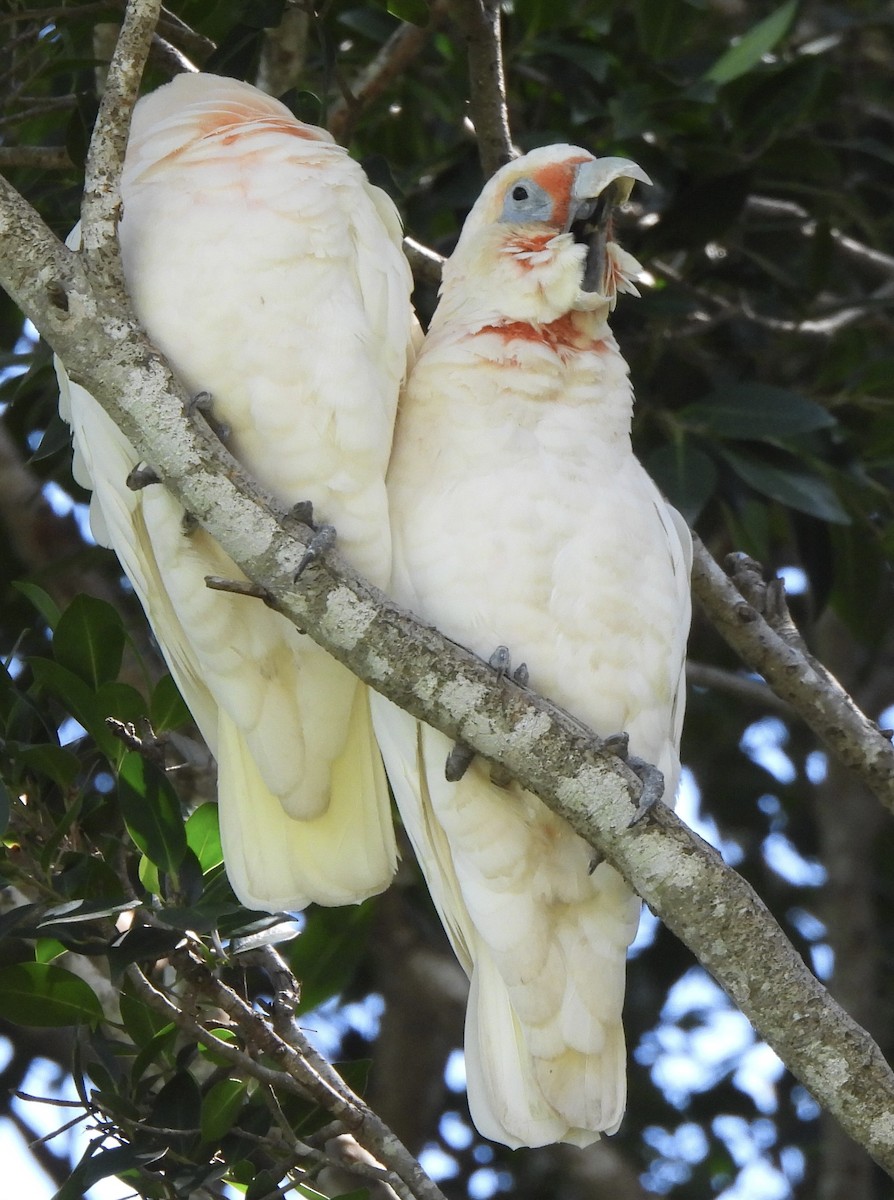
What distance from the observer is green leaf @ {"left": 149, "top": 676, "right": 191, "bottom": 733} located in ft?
9.30

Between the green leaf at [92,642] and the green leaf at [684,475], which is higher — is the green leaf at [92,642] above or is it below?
above

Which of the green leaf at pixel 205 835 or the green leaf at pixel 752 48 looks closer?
the green leaf at pixel 205 835

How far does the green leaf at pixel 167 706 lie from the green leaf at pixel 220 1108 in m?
0.71

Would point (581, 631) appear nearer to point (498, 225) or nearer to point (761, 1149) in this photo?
point (498, 225)

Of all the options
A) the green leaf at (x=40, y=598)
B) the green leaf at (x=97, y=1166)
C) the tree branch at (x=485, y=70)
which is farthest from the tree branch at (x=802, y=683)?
Answer: the green leaf at (x=97, y=1166)

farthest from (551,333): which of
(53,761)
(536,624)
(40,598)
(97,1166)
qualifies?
(97,1166)

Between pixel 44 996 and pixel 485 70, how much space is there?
2109 millimetres

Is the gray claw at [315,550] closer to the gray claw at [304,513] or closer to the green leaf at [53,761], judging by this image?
the gray claw at [304,513]

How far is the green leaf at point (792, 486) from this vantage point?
11.0 ft

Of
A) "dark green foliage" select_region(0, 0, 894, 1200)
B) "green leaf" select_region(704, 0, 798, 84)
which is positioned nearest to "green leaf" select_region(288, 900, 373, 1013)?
"dark green foliage" select_region(0, 0, 894, 1200)

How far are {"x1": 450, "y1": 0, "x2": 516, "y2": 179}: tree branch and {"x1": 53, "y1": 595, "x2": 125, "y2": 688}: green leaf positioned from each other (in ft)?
4.64

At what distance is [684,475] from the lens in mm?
3393

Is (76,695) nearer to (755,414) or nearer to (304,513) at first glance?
(304,513)

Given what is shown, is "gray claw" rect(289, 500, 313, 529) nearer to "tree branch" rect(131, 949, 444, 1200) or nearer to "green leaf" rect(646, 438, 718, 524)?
"tree branch" rect(131, 949, 444, 1200)
